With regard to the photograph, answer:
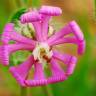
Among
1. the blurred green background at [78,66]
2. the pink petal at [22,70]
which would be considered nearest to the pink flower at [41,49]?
the pink petal at [22,70]

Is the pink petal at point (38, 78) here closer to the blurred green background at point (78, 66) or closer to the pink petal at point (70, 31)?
the pink petal at point (70, 31)

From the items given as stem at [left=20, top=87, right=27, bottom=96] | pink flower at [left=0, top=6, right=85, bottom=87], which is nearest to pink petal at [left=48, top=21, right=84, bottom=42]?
pink flower at [left=0, top=6, right=85, bottom=87]

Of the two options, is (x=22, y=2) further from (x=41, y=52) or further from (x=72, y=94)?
(x=72, y=94)

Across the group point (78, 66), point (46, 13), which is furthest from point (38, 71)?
point (78, 66)

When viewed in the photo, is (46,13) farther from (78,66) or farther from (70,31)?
(78,66)

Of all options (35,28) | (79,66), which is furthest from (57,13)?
(79,66)

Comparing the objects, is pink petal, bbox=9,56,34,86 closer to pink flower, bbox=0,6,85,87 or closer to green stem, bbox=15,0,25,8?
pink flower, bbox=0,6,85,87
